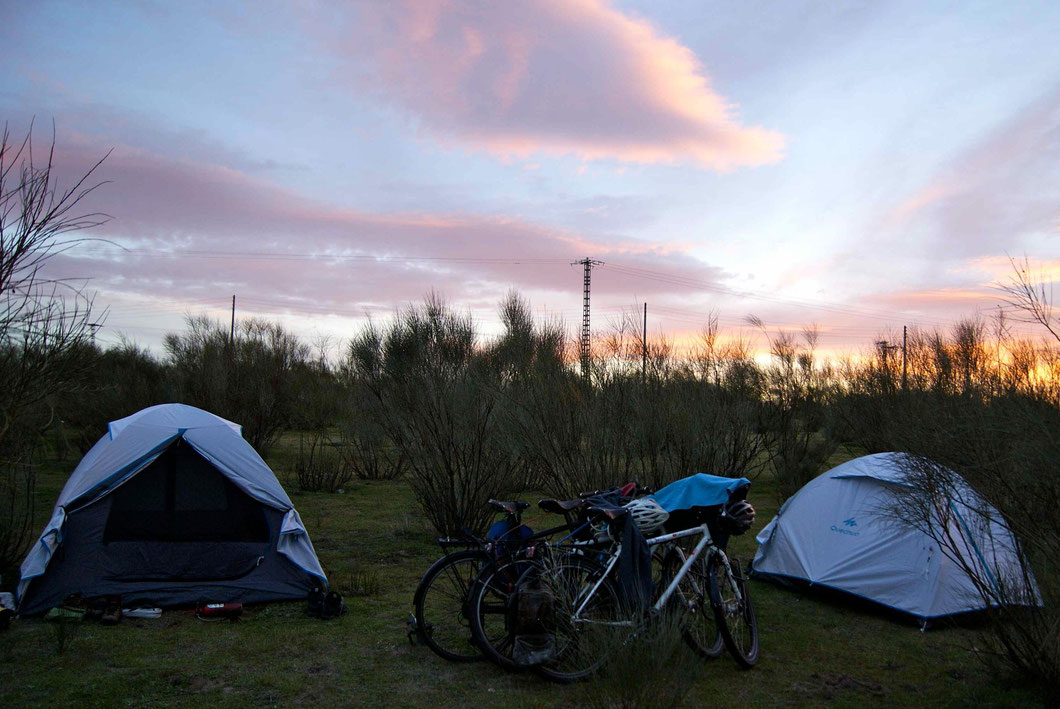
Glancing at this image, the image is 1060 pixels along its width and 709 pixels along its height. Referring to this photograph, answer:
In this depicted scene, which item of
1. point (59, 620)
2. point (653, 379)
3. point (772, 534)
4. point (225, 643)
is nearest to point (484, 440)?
point (653, 379)

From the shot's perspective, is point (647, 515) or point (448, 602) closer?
point (647, 515)

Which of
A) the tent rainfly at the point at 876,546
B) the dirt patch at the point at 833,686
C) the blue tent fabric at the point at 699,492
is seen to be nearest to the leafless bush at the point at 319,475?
the tent rainfly at the point at 876,546

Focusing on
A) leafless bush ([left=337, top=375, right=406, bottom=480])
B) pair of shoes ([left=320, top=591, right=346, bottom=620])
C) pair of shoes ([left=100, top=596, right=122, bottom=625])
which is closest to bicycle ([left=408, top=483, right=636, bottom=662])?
pair of shoes ([left=320, top=591, right=346, bottom=620])

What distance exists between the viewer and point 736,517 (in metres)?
5.36

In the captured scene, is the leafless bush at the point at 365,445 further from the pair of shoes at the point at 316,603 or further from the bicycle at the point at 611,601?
the bicycle at the point at 611,601

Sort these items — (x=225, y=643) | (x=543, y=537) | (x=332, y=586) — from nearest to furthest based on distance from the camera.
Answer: (x=543, y=537)
(x=225, y=643)
(x=332, y=586)

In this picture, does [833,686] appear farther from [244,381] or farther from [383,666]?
[244,381]

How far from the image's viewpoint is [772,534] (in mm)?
8211

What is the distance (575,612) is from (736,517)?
141 cm

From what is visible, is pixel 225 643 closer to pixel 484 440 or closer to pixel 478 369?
pixel 484 440

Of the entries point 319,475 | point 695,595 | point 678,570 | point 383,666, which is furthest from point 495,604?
point 319,475

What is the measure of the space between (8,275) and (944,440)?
6351mm

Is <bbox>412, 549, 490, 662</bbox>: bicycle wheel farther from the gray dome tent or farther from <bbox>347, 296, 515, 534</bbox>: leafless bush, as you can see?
<bbox>347, 296, 515, 534</bbox>: leafless bush

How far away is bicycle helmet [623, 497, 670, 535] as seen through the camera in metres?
5.12
